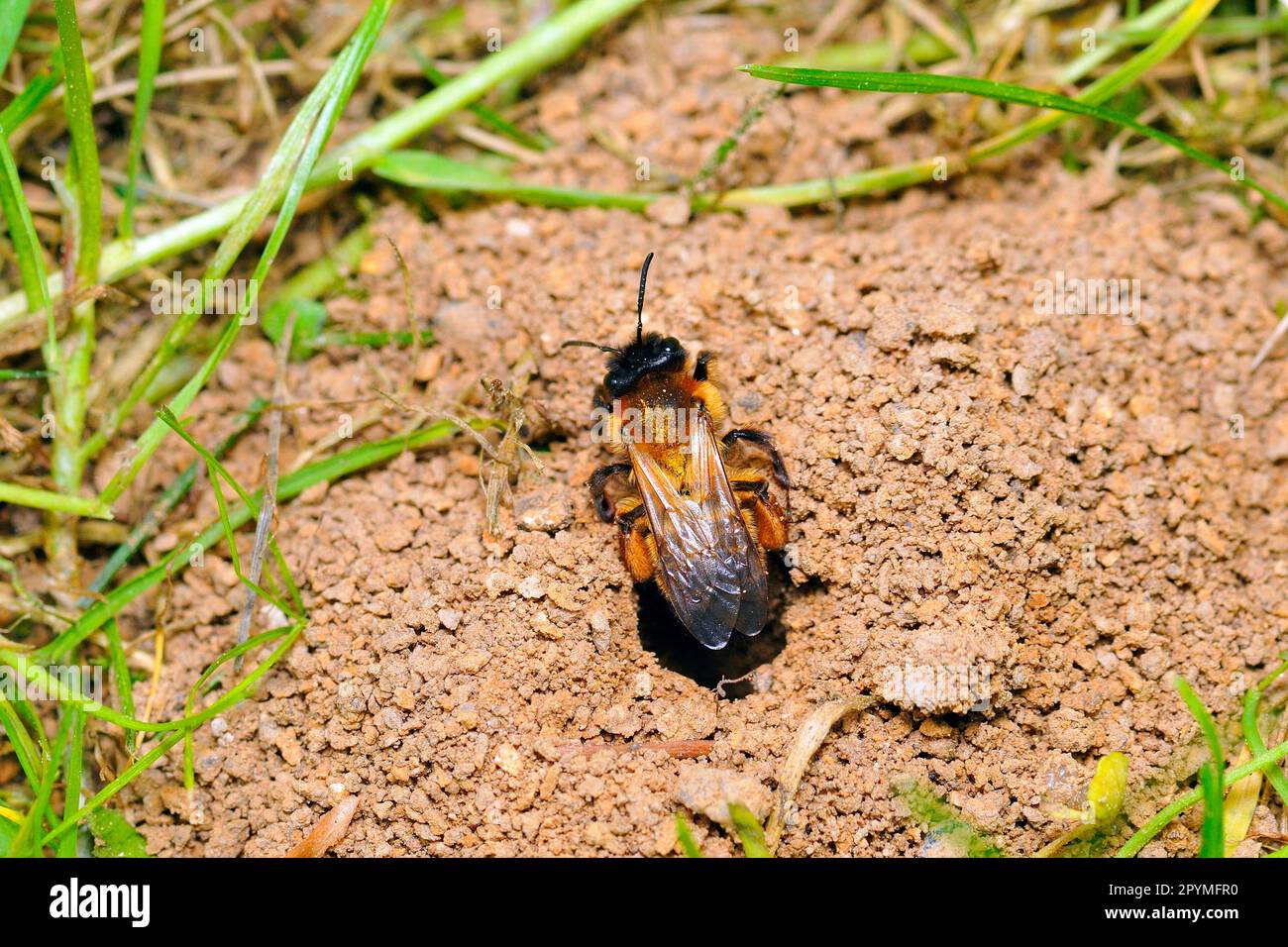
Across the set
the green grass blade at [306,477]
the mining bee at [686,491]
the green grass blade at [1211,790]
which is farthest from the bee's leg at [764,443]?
the green grass blade at [1211,790]

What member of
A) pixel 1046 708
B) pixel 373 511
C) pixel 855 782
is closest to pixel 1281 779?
pixel 1046 708

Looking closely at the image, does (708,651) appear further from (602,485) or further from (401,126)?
(401,126)

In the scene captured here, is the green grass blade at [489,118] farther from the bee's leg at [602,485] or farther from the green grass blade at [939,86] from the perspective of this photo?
the bee's leg at [602,485]

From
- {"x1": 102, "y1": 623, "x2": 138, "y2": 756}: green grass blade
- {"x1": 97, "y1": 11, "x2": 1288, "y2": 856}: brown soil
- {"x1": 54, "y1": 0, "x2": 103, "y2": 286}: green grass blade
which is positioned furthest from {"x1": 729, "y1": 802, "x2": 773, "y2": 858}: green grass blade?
{"x1": 54, "y1": 0, "x2": 103, "y2": 286}: green grass blade

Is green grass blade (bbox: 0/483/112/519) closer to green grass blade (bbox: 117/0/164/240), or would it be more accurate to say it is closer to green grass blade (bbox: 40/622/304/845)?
green grass blade (bbox: 40/622/304/845)
